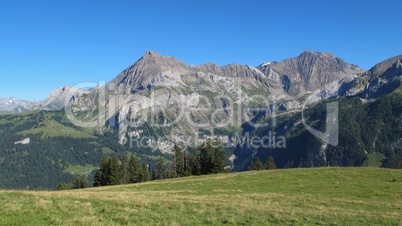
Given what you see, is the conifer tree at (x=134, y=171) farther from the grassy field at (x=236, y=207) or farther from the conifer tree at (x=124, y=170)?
the grassy field at (x=236, y=207)

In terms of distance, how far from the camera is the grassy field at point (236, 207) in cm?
2055

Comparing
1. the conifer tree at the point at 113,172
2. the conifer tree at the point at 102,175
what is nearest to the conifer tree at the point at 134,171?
the conifer tree at the point at 113,172

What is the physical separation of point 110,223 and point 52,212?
4.83m

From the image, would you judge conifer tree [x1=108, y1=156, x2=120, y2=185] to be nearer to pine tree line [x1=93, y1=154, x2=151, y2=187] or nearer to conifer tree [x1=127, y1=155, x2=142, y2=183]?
pine tree line [x1=93, y1=154, x2=151, y2=187]

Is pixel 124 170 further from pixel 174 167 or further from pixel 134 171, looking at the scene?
pixel 174 167

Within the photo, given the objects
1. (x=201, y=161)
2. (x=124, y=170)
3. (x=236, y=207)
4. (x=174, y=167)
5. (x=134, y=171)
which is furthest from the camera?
(x=134, y=171)

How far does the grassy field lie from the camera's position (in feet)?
67.4

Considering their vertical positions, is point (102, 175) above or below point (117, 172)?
below

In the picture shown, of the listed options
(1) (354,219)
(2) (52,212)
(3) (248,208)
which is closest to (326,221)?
(1) (354,219)

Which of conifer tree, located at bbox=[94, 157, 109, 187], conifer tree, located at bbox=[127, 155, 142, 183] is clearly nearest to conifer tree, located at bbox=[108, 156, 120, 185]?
conifer tree, located at bbox=[94, 157, 109, 187]

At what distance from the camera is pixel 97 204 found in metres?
26.6

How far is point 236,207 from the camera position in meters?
29.6

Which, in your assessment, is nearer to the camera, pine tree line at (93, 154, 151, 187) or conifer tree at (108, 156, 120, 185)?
conifer tree at (108, 156, 120, 185)

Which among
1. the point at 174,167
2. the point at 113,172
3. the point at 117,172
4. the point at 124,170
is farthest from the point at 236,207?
the point at 124,170
